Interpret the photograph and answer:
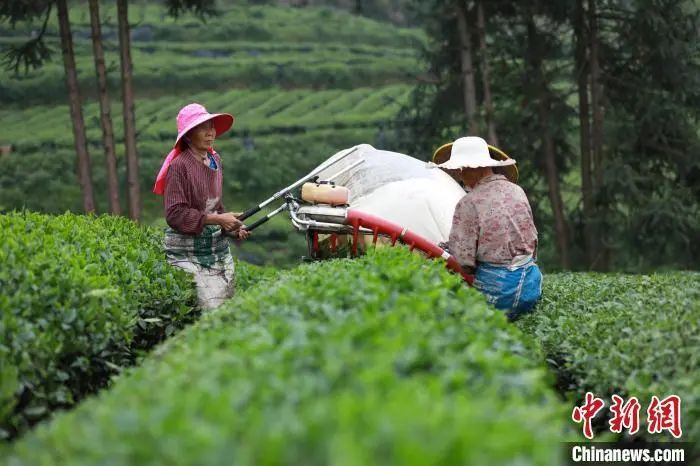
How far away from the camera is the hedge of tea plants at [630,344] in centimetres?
573

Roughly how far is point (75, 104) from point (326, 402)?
57.0ft

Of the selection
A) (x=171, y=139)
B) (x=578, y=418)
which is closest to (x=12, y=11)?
(x=578, y=418)

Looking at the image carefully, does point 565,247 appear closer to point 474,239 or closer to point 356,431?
point 474,239

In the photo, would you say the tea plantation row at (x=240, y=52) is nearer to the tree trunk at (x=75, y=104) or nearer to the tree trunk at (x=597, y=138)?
the tree trunk at (x=597, y=138)

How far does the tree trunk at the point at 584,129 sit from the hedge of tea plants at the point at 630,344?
1433 centimetres

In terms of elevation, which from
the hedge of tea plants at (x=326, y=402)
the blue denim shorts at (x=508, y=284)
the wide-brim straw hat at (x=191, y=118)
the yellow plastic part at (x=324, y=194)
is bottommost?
the blue denim shorts at (x=508, y=284)

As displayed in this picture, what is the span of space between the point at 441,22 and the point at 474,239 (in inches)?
722

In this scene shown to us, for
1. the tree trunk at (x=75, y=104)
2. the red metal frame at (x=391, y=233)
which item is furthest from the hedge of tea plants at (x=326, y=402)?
the tree trunk at (x=75, y=104)

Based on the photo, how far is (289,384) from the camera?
3.54 metres

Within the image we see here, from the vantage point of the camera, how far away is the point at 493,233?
832 cm

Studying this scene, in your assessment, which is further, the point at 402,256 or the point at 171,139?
the point at 171,139

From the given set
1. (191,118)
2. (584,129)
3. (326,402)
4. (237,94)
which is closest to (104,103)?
(191,118)

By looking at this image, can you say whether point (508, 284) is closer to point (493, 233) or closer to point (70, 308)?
point (493, 233)

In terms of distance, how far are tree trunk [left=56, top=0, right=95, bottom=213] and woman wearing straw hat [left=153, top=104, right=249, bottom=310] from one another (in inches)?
419
